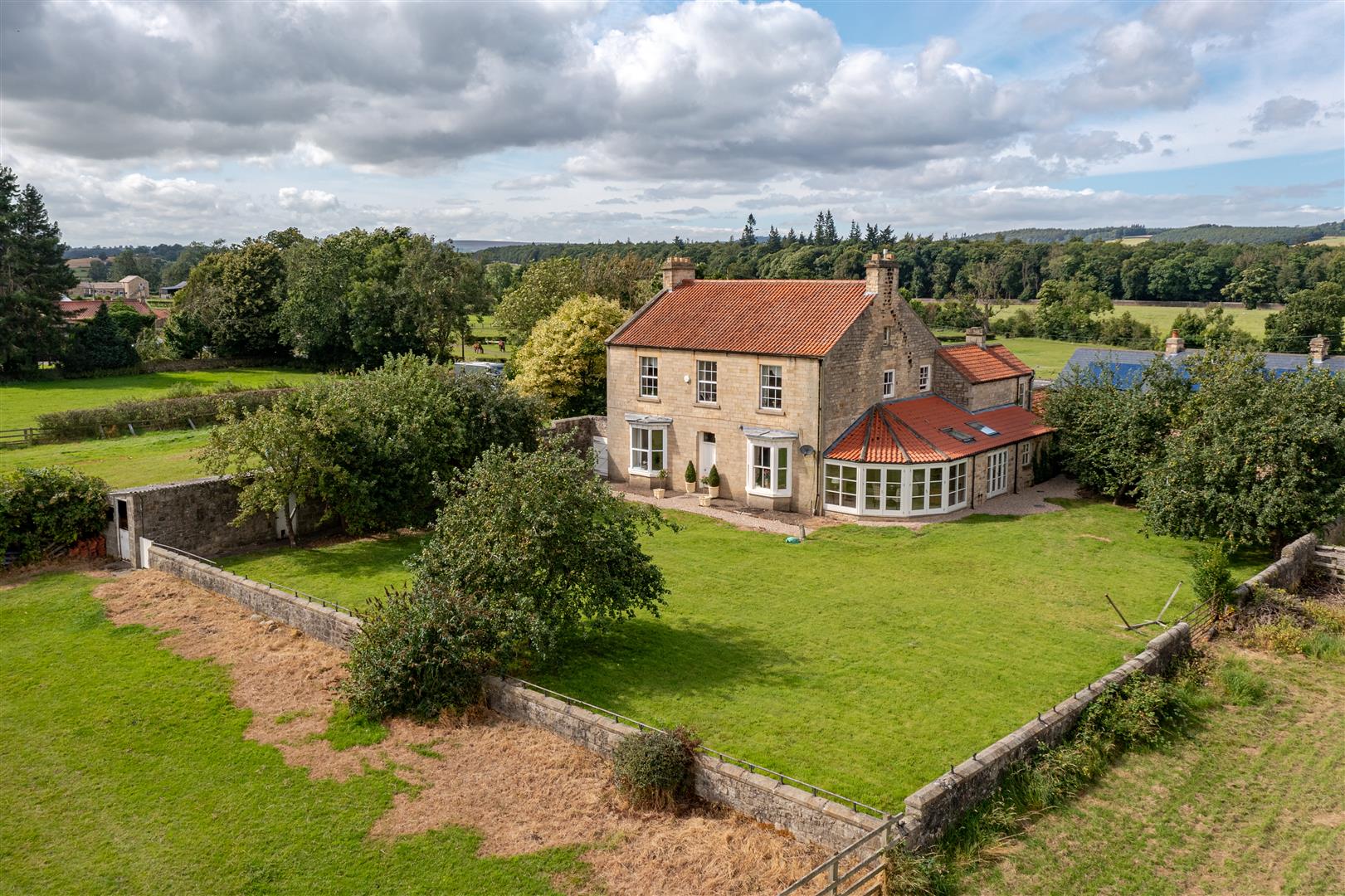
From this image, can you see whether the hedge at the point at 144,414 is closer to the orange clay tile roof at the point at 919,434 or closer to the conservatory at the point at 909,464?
the conservatory at the point at 909,464

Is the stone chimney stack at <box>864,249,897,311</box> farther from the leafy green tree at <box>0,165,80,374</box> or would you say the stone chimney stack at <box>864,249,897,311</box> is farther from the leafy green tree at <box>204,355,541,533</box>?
the leafy green tree at <box>0,165,80,374</box>

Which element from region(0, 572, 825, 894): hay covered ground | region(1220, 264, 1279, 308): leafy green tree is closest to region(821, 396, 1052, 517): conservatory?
region(0, 572, 825, 894): hay covered ground

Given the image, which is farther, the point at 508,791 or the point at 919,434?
the point at 919,434

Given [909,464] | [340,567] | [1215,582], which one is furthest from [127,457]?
[1215,582]

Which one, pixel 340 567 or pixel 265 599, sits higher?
pixel 265 599

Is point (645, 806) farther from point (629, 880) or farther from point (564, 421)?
point (564, 421)

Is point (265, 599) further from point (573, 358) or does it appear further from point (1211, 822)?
point (573, 358)

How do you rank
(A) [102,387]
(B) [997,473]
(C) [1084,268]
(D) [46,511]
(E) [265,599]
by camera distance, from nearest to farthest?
(E) [265,599] → (D) [46,511] → (B) [997,473] → (A) [102,387] → (C) [1084,268]
